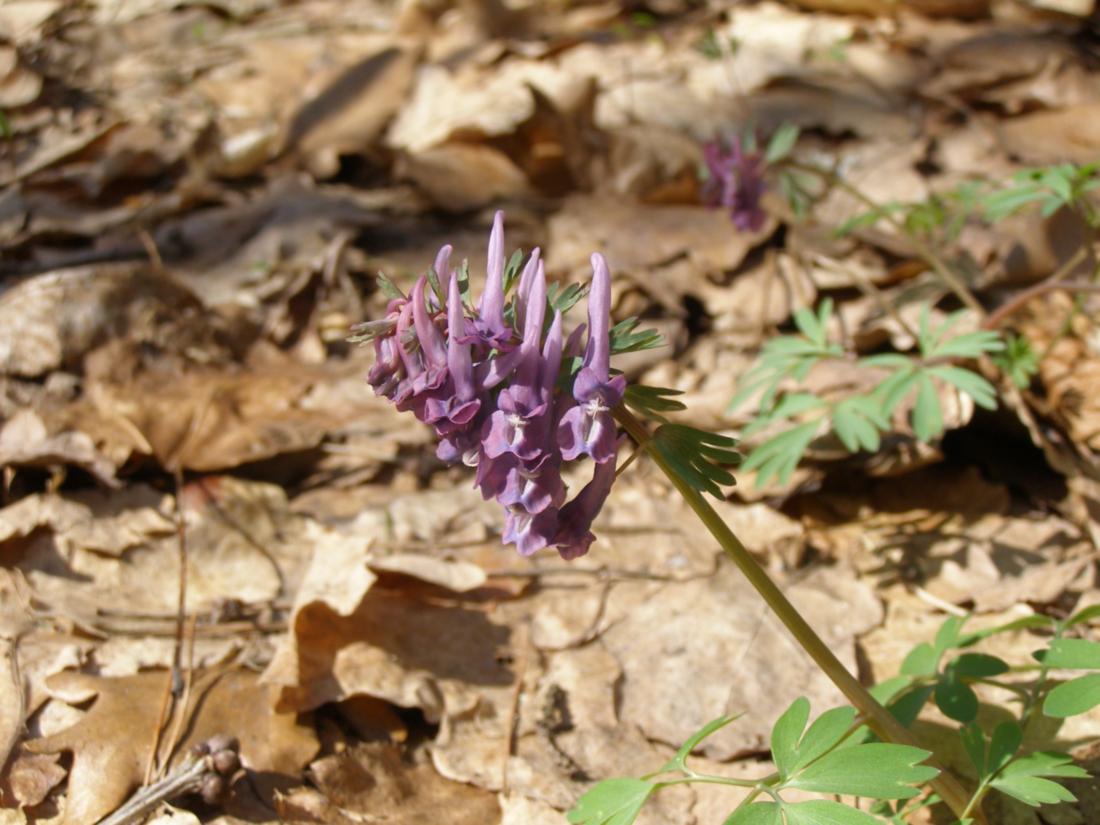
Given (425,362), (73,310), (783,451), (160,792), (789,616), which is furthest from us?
(73,310)

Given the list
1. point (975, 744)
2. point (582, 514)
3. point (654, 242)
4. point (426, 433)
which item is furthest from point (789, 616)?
point (654, 242)

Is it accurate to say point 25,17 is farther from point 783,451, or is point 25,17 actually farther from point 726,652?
point 726,652

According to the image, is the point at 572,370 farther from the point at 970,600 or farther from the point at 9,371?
the point at 9,371

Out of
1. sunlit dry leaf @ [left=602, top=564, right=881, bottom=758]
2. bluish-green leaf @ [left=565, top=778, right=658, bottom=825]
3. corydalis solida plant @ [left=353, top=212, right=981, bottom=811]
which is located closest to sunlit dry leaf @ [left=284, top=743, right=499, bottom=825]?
sunlit dry leaf @ [left=602, top=564, right=881, bottom=758]

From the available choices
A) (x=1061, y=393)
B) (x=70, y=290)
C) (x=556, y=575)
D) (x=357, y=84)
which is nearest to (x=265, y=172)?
(x=357, y=84)

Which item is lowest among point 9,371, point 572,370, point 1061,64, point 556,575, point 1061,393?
point 556,575

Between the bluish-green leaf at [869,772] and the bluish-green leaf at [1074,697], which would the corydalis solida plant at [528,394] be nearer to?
the bluish-green leaf at [869,772]

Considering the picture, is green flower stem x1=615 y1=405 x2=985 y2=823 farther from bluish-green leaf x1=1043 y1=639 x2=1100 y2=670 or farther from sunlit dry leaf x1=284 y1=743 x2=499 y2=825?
sunlit dry leaf x1=284 y1=743 x2=499 y2=825
